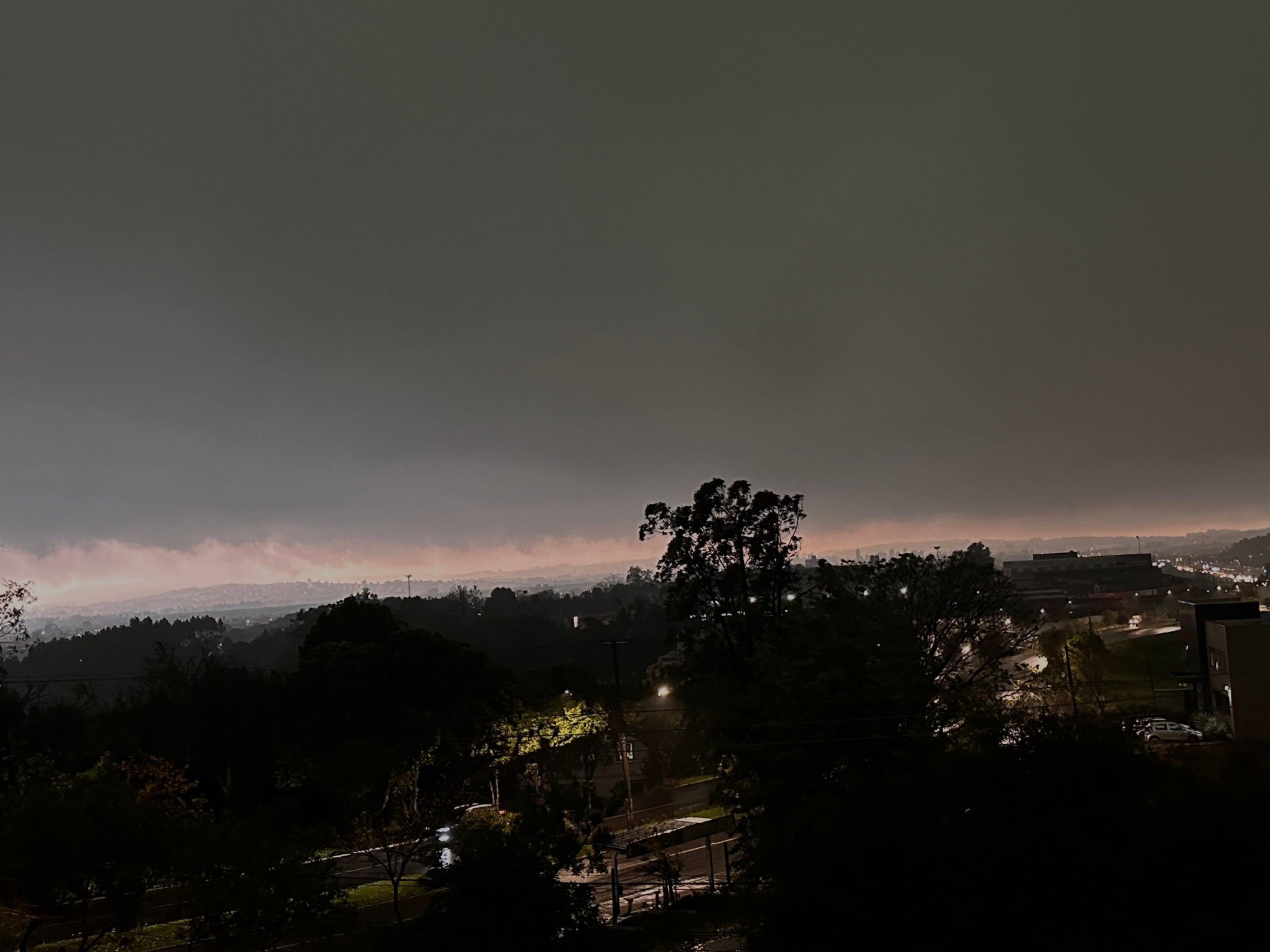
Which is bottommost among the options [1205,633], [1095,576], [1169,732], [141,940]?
[1095,576]

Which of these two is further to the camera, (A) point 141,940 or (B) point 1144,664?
(B) point 1144,664

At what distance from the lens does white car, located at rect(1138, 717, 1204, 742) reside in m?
33.2

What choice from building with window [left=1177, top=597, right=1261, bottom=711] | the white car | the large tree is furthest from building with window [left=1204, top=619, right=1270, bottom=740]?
the large tree

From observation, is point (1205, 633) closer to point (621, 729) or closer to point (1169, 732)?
point (1169, 732)

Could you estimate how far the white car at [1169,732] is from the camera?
33188 millimetres

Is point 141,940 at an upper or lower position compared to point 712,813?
upper

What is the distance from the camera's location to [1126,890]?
1320 cm

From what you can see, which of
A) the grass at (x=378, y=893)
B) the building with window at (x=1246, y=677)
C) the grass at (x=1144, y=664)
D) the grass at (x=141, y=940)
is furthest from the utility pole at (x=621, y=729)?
the grass at (x=1144, y=664)

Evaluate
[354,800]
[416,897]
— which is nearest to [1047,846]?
[416,897]

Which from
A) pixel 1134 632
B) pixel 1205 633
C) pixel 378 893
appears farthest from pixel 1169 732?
pixel 1134 632

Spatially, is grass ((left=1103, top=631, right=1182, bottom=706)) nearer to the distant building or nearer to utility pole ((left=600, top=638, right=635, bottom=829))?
utility pole ((left=600, top=638, right=635, bottom=829))

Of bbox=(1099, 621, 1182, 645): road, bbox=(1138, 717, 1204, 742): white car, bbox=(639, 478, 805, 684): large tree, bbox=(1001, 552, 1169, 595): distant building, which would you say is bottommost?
bbox=(1001, 552, 1169, 595): distant building

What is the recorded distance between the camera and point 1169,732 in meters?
34.3

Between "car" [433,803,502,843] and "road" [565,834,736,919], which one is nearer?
"car" [433,803,502,843]
